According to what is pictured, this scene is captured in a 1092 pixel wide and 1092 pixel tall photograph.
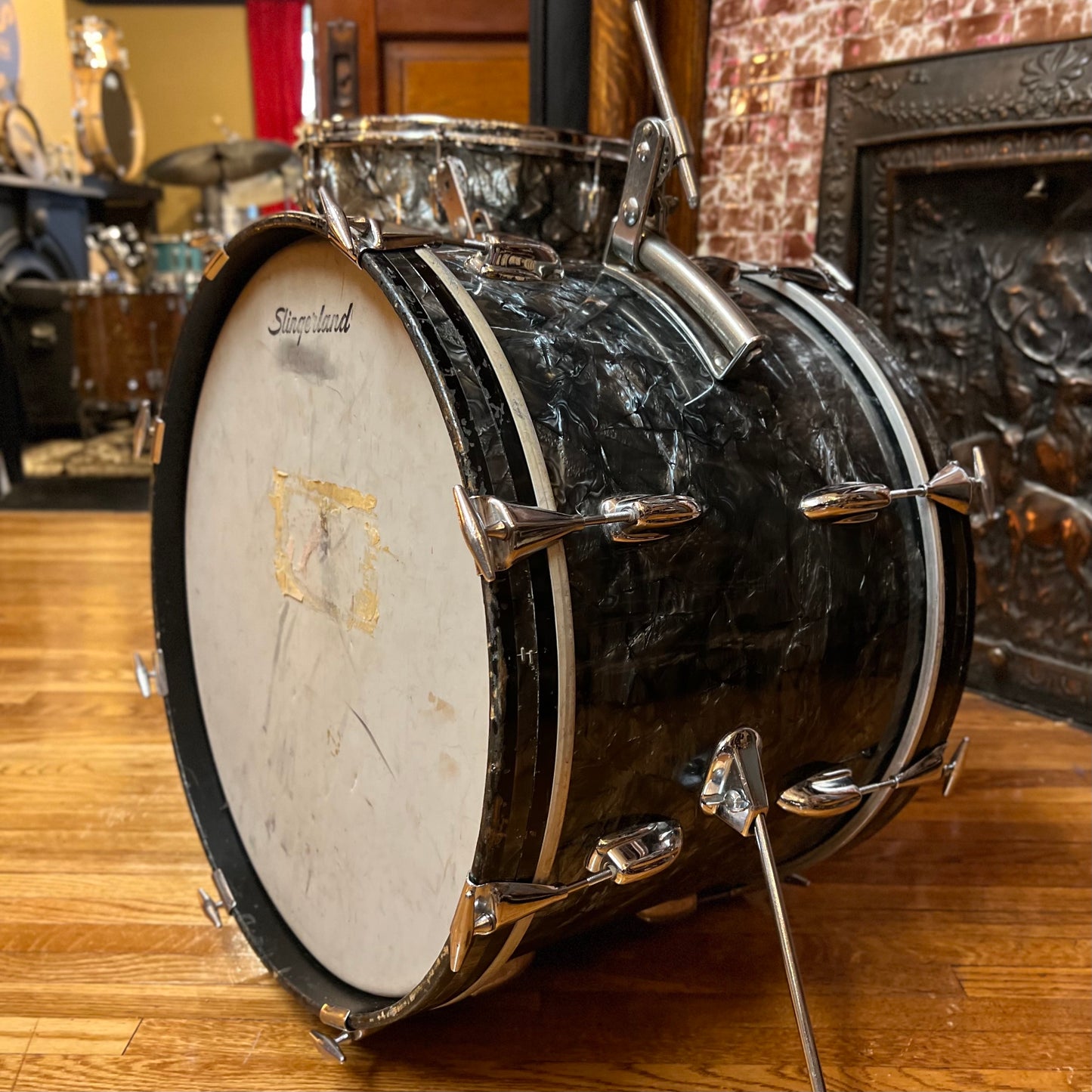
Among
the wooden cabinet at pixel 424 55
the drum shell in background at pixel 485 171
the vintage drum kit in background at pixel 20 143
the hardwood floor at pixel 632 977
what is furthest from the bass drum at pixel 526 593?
the vintage drum kit in background at pixel 20 143

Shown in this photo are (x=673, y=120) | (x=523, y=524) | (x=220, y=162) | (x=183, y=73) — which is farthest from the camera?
(x=183, y=73)

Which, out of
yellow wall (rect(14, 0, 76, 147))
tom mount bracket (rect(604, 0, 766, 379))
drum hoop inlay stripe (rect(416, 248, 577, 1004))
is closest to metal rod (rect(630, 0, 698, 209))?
tom mount bracket (rect(604, 0, 766, 379))

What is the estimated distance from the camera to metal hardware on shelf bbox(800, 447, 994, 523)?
0.83 metres

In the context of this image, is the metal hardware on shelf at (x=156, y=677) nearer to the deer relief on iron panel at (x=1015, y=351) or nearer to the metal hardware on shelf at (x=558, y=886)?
the metal hardware on shelf at (x=558, y=886)

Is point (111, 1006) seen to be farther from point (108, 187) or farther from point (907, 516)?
point (108, 187)

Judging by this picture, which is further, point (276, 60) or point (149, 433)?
point (276, 60)

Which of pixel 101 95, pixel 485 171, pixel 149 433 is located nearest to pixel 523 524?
pixel 149 433

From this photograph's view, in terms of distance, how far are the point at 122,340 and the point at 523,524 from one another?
3.86 meters

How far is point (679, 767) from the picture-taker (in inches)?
31.4

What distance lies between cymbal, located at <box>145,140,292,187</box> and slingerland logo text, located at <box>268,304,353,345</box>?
490 cm

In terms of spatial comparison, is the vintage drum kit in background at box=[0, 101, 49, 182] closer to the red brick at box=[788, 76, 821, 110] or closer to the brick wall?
the brick wall

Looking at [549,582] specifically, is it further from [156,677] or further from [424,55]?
[424,55]

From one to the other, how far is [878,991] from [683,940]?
211 mm

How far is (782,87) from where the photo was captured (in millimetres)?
1999
